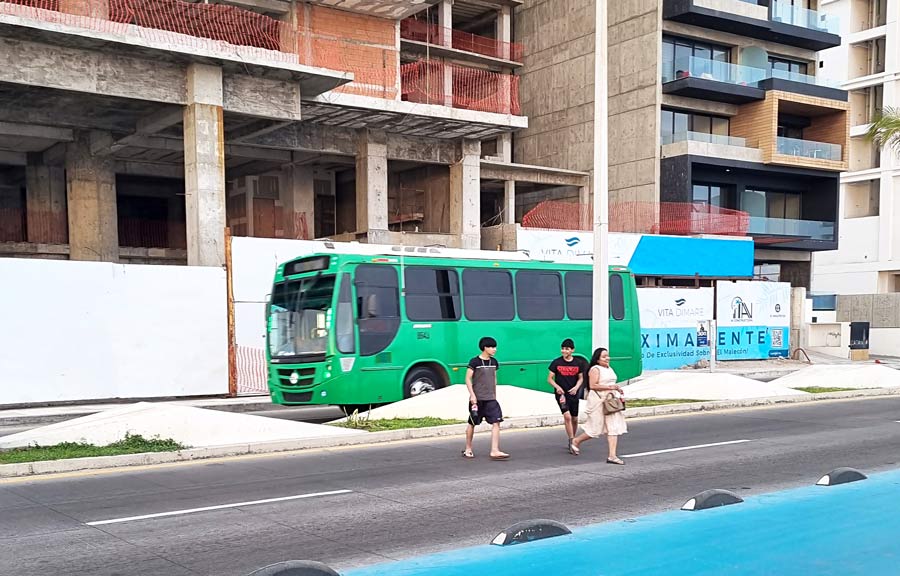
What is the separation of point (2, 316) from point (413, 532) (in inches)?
574

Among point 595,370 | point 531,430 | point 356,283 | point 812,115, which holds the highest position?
point 812,115

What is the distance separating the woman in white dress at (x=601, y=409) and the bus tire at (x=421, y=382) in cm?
564

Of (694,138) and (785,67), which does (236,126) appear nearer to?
(694,138)

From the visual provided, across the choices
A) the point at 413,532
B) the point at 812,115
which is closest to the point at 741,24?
the point at 812,115

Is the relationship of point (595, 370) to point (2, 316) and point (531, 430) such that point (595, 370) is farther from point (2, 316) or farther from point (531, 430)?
point (2, 316)

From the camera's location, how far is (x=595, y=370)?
11.8 m

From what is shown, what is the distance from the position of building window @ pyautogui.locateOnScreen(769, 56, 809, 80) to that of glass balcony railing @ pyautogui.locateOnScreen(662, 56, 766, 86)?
89.2 inches

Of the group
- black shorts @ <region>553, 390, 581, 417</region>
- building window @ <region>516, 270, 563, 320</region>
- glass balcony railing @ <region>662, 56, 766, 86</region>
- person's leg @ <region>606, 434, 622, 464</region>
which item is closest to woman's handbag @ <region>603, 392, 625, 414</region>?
person's leg @ <region>606, 434, 622, 464</region>

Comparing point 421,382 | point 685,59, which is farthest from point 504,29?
point 421,382

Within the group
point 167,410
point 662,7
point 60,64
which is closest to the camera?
point 167,410

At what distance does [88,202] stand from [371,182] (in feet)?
33.5

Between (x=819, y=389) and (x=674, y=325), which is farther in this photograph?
(x=674, y=325)

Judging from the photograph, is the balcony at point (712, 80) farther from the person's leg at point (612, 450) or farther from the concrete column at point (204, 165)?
the person's leg at point (612, 450)

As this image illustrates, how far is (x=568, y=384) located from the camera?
12.7m
